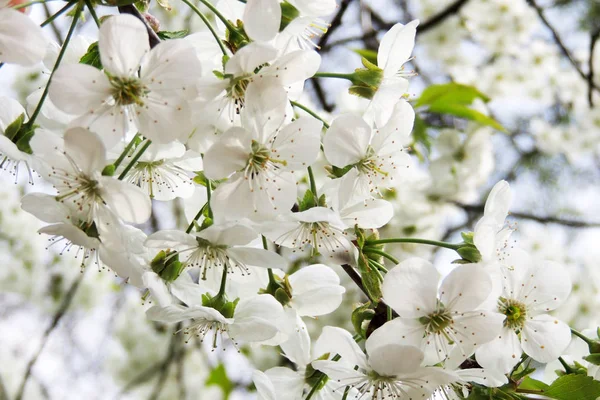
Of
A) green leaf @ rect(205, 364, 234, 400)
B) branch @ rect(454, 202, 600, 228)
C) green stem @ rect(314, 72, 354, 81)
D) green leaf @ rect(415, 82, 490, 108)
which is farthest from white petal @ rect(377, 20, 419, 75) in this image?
branch @ rect(454, 202, 600, 228)

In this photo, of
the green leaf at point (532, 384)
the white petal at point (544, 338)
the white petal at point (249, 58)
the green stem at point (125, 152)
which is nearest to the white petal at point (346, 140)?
the white petal at point (249, 58)

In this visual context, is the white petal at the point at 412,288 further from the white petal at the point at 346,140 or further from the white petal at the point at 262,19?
the white petal at the point at 262,19

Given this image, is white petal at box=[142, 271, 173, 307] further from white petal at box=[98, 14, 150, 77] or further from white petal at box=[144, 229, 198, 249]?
white petal at box=[98, 14, 150, 77]

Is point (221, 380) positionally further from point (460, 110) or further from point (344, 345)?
point (344, 345)

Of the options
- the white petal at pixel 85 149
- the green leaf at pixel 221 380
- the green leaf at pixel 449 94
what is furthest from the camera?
the green leaf at pixel 221 380

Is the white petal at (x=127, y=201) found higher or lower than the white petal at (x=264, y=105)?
lower

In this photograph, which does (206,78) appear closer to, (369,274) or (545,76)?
(369,274)

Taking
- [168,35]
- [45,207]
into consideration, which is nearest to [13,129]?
[45,207]
